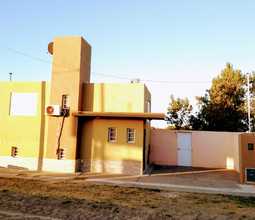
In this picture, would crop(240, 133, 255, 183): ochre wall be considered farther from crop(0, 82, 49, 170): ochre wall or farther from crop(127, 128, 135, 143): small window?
crop(0, 82, 49, 170): ochre wall

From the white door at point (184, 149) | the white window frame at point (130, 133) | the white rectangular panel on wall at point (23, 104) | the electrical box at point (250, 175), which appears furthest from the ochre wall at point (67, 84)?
the electrical box at point (250, 175)

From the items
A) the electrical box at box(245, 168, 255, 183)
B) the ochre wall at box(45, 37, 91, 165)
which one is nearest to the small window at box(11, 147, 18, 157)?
the ochre wall at box(45, 37, 91, 165)

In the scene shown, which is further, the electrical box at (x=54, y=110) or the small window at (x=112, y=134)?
the small window at (x=112, y=134)

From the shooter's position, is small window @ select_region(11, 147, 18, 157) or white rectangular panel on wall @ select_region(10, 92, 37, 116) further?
white rectangular panel on wall @ select_region(10, 92, 37, 116)

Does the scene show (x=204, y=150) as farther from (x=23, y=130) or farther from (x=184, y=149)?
(x=23, y=130)

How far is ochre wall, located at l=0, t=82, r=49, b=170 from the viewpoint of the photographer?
50.6 feet

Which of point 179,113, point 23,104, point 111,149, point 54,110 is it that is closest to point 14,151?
point 23,104

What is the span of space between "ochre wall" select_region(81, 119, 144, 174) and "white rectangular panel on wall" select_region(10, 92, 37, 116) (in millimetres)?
4105

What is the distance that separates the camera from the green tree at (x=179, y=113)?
88.6ft

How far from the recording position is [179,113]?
27234 millimetres

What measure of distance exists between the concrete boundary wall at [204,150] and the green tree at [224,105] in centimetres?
645

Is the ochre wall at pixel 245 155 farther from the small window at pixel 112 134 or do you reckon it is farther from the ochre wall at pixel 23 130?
the ochre wall at pixel 23 130

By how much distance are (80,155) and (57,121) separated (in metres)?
2.61

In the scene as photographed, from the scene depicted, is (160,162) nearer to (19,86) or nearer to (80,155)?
(80,155)
